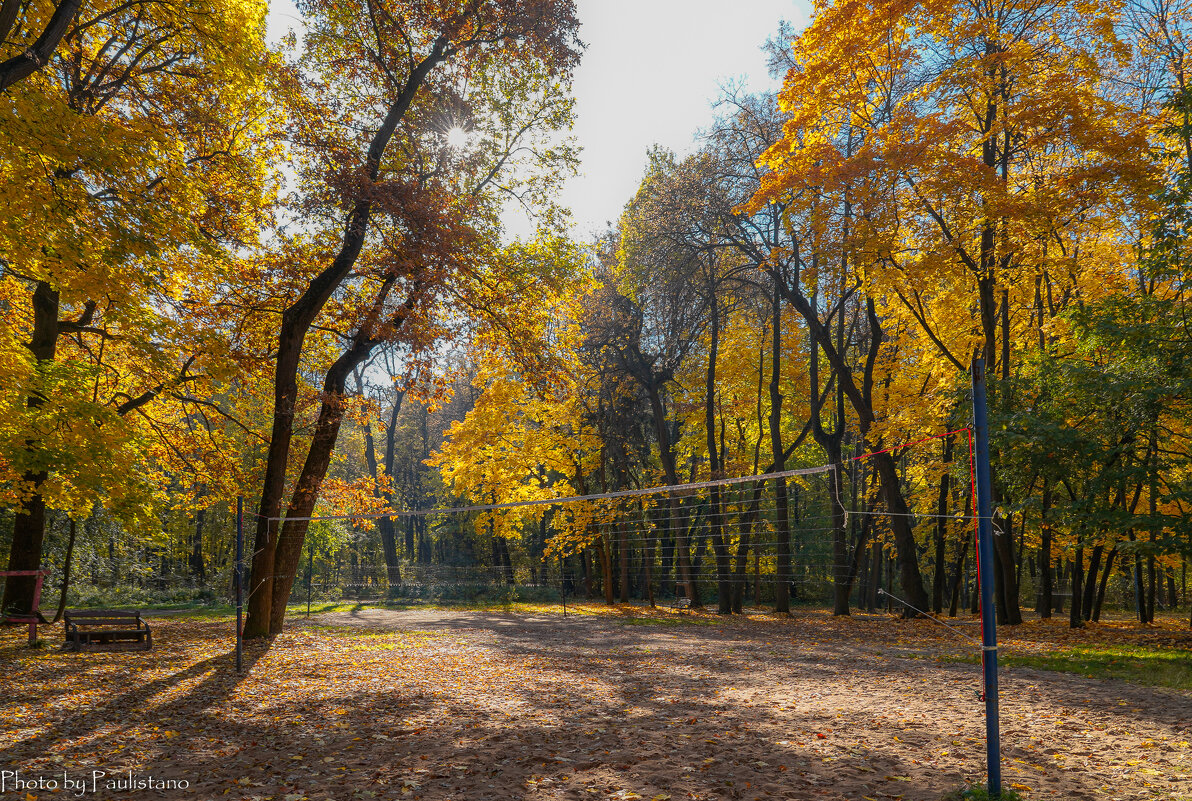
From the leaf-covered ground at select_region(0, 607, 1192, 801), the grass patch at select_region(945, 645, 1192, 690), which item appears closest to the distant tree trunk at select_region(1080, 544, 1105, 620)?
the leaf-covered ground at select_region(0, 607, 1192, 801)

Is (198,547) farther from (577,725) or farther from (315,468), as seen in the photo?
(577,725)

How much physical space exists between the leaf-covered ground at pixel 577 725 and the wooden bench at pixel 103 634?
0.34 metres

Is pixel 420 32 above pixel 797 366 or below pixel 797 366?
above

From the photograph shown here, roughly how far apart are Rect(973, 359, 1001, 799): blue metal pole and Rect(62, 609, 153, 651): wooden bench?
11.3 m

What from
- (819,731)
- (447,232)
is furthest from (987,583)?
(447,232)

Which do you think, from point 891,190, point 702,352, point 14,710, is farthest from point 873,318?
point 14,710

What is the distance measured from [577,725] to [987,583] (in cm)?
364

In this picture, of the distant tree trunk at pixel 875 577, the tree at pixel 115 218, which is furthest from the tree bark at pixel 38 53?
the distant tree trunk at pixel 875 577

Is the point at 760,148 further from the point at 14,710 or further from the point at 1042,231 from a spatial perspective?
the point at 14,710

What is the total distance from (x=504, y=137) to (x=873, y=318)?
9263 millimetres

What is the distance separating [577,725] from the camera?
6.17 m

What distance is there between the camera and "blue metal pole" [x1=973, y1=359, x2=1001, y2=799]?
4.16m

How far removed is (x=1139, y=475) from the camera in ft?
32.7

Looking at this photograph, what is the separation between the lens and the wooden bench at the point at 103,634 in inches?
405
